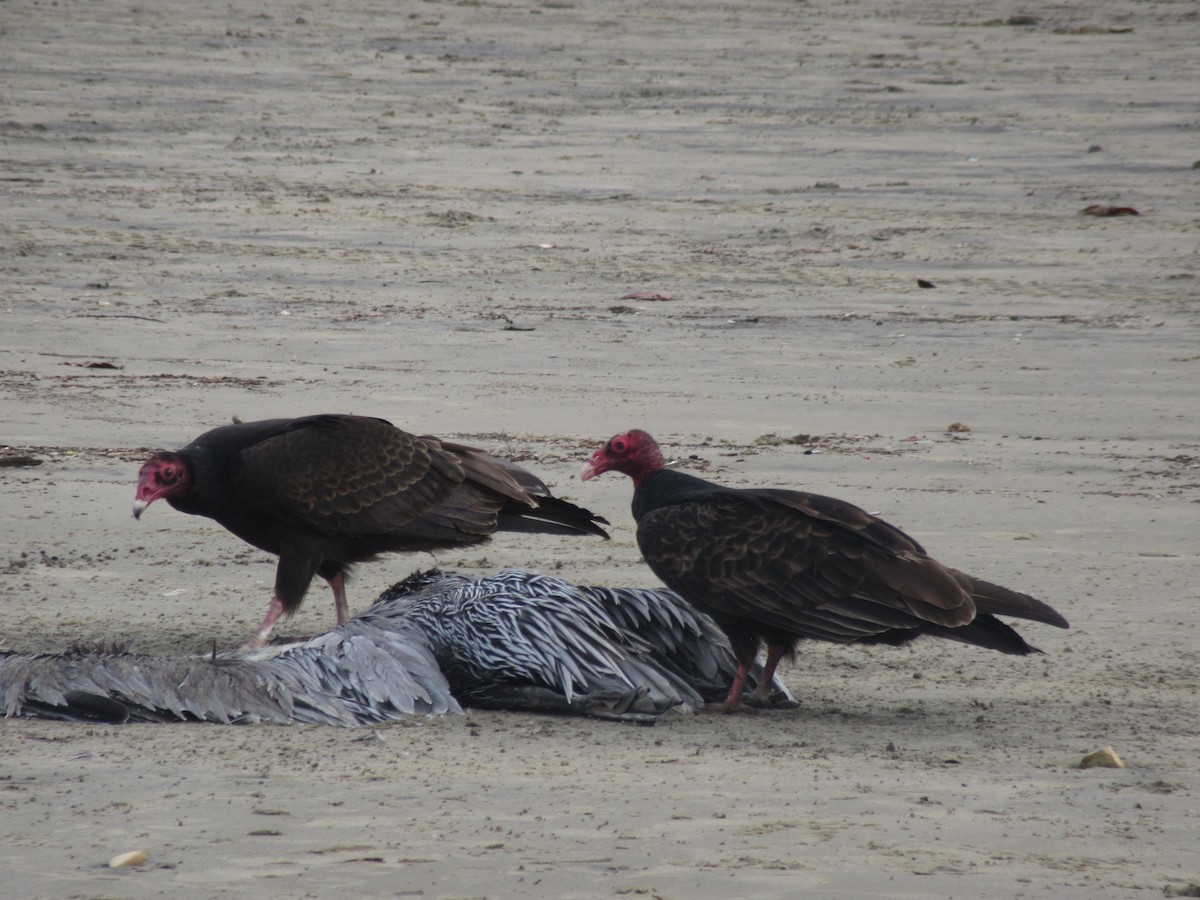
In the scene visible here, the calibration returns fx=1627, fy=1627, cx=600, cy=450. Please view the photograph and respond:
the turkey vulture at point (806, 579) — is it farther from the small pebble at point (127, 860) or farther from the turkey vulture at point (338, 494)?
the small pebble at point (127, 860)

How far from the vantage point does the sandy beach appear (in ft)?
11.7

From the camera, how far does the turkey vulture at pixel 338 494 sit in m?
5.38

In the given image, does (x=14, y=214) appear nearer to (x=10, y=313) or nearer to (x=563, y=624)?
(x=10, y=313)

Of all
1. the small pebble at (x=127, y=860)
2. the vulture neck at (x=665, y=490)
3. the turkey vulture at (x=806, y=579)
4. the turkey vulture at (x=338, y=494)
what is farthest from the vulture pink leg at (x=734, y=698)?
the small pebble at (x=127, y=860)

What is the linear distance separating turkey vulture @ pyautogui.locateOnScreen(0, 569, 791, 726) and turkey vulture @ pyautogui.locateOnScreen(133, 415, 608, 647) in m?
0.66

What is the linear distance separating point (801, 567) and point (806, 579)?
37mm

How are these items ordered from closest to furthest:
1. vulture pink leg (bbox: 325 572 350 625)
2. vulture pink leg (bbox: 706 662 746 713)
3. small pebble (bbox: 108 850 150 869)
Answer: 1. small pebble (bbox: 108 850 150 869)
2. vulture pink leg (bbox: 706 662 746 713)
3. vulture pink leg (bbox: 325 572 350 625)

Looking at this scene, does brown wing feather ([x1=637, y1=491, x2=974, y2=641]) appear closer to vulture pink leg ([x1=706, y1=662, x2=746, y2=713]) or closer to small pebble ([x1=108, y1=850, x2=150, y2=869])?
vulture pink leg ([x1=706, y1=662, x2=746, y2=713])

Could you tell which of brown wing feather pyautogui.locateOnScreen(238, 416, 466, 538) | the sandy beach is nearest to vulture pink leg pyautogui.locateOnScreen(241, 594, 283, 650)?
the sandy beach

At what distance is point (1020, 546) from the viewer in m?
6.11

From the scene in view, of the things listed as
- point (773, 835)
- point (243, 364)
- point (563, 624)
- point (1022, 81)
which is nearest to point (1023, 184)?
point (1022, 81)

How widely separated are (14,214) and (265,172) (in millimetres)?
2110

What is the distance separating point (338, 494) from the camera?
17.9 ft

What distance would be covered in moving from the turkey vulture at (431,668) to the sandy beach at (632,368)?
98 mm
